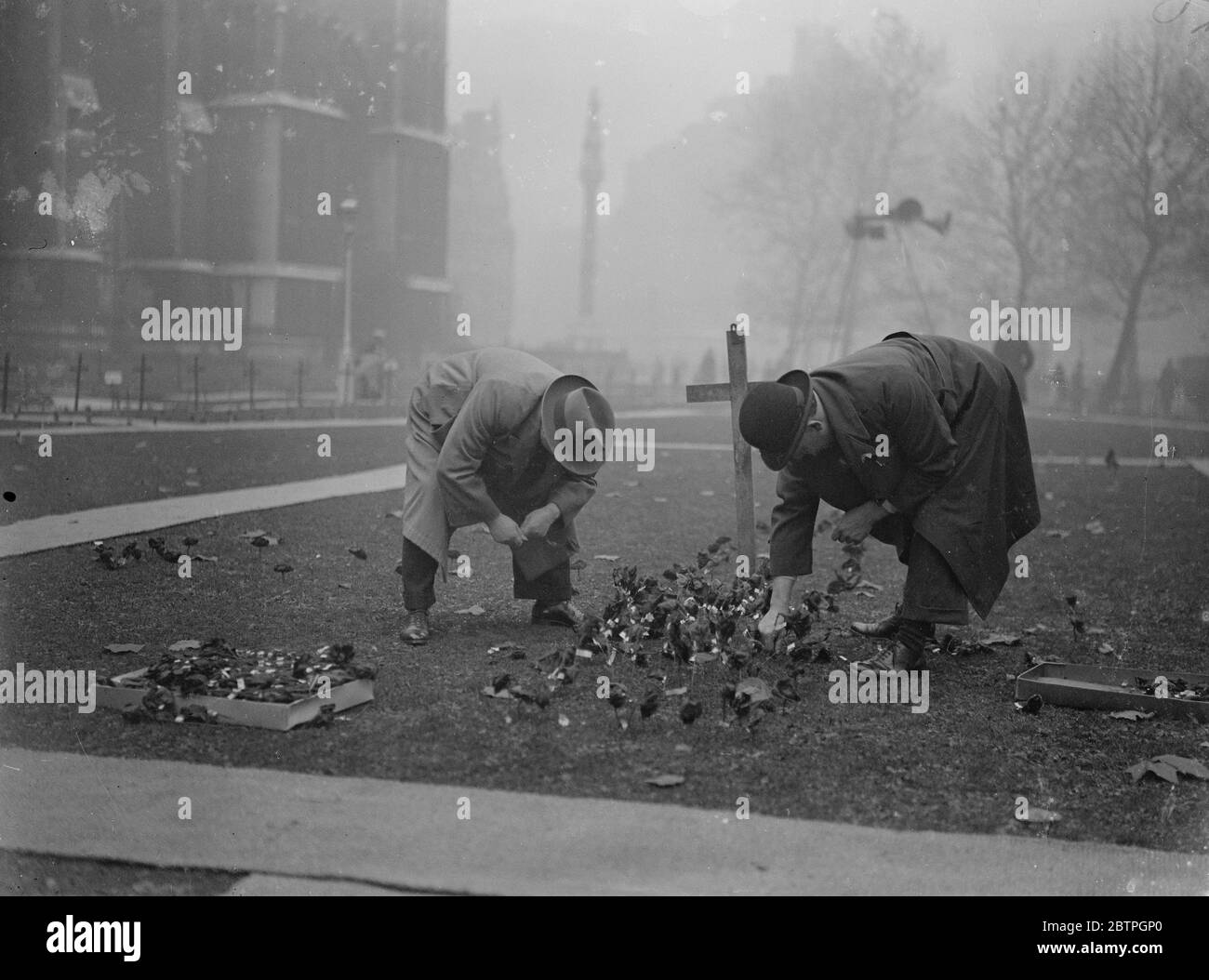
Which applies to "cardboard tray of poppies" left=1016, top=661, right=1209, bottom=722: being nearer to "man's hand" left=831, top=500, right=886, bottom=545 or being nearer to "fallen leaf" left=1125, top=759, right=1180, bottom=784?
"fallen leaf" left=1125, top=759, right=1180, bottom=784

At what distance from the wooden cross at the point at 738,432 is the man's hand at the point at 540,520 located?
4.47ft

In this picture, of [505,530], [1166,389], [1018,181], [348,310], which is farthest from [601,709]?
[1018,181]

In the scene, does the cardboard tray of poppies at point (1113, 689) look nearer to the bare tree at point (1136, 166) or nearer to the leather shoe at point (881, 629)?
the leather shoe at point (881, 629)

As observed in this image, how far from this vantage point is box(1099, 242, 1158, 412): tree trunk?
7.08m

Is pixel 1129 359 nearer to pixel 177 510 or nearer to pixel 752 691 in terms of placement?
pixel 752 691

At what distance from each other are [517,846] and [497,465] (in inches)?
84.4

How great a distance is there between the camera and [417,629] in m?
4.94

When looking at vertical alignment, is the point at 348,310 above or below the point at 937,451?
above

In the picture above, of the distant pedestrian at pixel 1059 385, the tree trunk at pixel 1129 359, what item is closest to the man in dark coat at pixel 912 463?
the tree trunk at pixel 1129 359

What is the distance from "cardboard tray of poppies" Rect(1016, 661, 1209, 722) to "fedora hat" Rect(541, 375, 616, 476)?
1.94 m

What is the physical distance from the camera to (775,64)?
6105 millimetres

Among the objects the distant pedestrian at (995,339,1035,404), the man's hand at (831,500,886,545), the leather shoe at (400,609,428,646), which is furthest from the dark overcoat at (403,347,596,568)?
the distant pedestrian at (995,339,1035,404)
